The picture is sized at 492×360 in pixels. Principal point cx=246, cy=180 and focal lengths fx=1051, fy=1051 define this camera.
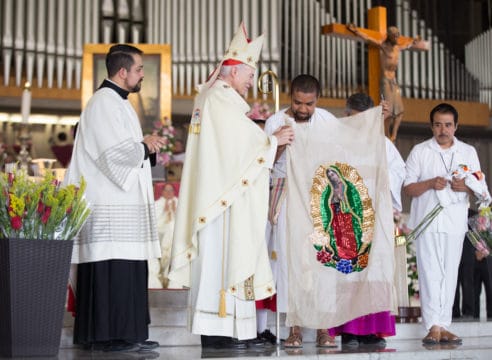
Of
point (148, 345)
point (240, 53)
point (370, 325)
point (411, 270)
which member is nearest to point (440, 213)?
point (370, 325)

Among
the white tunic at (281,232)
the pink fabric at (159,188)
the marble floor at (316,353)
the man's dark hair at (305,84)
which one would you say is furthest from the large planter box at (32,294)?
the pink fabric at (159,188)

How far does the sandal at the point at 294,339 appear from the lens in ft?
20.5

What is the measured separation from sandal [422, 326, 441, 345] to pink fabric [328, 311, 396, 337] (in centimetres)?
34

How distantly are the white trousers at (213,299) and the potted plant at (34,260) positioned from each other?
75 cm

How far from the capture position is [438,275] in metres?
6.84

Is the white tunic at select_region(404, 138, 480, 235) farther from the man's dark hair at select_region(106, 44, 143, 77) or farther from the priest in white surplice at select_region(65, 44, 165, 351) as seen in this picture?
the man's dark hair at select_region(106, 44, 143, 77)

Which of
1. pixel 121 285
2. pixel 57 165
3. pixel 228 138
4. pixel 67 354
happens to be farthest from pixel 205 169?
pixel 57 165

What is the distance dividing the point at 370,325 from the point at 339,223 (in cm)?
66

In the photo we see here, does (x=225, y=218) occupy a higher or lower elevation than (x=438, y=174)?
lower

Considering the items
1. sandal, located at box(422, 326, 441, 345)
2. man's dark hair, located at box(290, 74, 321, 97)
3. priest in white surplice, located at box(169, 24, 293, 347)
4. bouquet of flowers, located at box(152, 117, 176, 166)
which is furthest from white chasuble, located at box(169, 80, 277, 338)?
bouquet of flowers, located at box(152, 117, 176, 166)

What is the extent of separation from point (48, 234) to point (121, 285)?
562mm

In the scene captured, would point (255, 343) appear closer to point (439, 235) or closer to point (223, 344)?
point (223, 344)

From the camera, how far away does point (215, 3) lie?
Answer: 40.9ft

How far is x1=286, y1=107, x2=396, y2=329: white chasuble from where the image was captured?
20.6 feet
